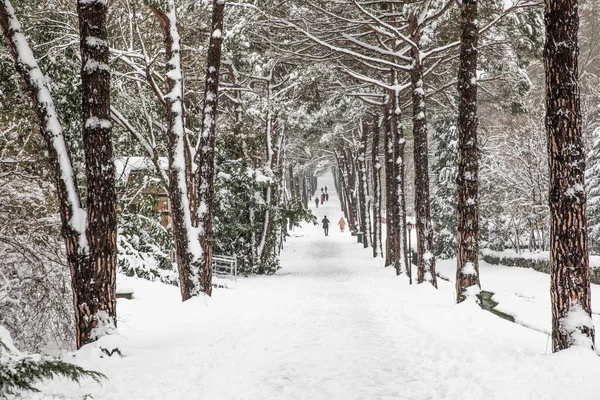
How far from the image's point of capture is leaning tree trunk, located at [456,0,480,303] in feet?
35.6

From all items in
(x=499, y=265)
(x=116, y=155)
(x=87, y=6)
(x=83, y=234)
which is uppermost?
(x=87, y=6)

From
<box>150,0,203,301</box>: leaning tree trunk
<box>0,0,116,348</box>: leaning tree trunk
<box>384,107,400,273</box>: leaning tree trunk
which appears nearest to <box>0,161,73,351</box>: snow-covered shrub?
<box>0,0,116,348</box>: leaning tree trunk

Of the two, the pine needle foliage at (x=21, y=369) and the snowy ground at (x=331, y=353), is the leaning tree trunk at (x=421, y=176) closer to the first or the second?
the snowy ground at (x=331, y=353)

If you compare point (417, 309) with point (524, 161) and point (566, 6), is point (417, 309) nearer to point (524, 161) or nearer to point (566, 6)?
point (566, 6)

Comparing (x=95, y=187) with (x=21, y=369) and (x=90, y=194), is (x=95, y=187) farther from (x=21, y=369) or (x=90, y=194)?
(x=21, y=369)

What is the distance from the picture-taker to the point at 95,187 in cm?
705

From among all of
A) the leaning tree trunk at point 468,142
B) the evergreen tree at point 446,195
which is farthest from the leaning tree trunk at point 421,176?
the evergreen tree at point 446,195

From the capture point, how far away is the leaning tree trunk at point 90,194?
6.97 metres

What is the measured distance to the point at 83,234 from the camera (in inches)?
275

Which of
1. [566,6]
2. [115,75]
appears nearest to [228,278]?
[115,75]

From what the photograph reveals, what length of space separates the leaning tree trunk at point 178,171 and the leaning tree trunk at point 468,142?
5847 millimetres

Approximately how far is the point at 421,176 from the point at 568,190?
902 cm

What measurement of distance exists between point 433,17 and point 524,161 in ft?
53.7

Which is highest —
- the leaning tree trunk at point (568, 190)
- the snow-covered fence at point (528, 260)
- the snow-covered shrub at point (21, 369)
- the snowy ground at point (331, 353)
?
the leaning tree trunk at point (568, 190)
